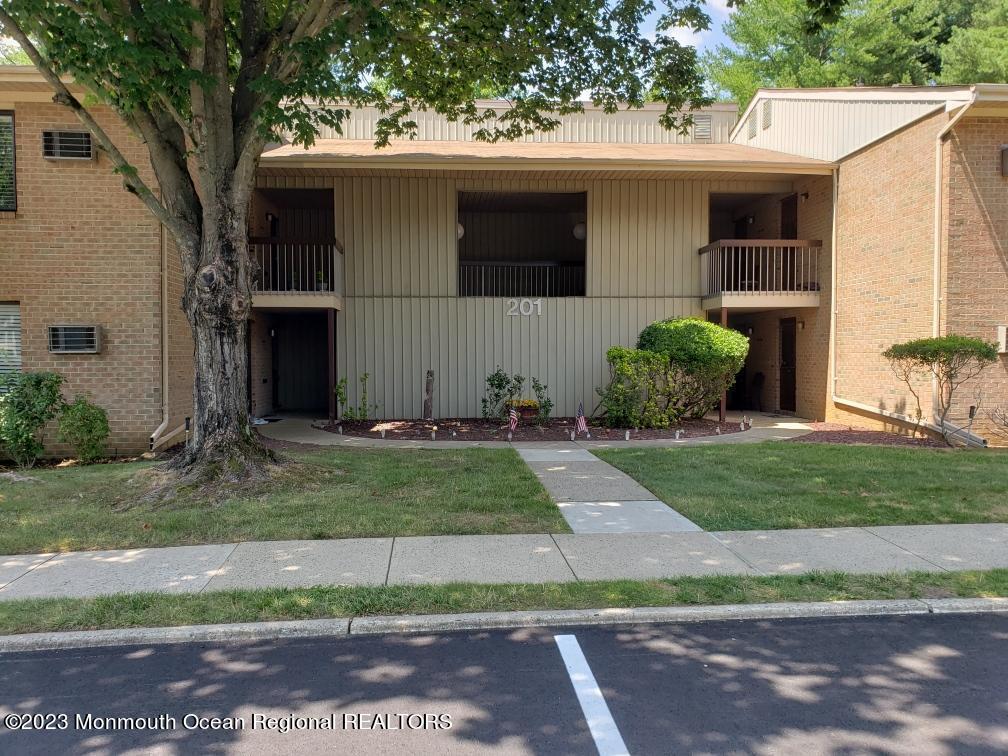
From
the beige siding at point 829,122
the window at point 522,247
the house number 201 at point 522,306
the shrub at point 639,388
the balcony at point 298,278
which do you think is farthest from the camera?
the window at point 522,247

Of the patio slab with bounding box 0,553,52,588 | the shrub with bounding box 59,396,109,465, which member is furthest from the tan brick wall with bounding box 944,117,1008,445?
the shrub with bounding box 59,396,109,465

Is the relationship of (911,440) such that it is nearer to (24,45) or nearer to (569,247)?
(569,247)

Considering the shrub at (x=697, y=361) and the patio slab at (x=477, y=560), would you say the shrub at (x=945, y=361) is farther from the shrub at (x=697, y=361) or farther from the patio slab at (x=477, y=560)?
the patio slab at (x=477, y=560)

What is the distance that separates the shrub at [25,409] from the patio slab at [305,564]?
5441mm

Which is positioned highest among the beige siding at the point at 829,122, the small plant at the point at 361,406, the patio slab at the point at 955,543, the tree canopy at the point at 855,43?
the tree canopy at the point at 855,43

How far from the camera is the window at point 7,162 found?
10.1m

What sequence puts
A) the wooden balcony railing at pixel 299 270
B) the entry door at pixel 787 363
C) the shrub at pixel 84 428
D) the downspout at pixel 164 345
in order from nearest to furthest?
the shrub at pixel 84 428 < the downspout at pixel 164 345 < the wooden balcony railing at pixel 299 270 < the entry door at pixel 787 363

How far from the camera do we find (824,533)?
5.90 m

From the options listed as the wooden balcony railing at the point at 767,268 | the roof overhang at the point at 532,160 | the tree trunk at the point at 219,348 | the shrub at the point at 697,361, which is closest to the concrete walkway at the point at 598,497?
the tree trunk at the point at 219,348

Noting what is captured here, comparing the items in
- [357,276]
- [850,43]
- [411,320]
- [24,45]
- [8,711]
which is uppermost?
[850,43]

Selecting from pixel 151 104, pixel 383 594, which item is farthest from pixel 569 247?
pixel 383 594

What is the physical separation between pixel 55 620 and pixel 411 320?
1053 cm

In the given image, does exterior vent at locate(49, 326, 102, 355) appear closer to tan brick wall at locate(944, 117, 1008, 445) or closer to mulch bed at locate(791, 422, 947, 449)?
mulch bed at locate(791, 422, 947, 449)

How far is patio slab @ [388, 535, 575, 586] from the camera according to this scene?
15.8ft
